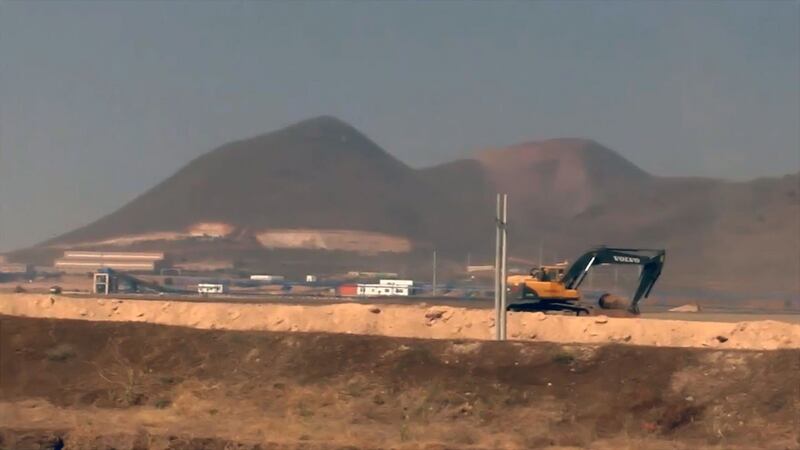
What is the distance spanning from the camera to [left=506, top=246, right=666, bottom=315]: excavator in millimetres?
43562

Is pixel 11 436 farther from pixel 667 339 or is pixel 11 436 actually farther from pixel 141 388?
pixel 667 339

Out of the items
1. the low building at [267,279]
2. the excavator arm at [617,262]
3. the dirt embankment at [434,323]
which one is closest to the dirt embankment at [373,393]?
the dirt embankment at [434,323]

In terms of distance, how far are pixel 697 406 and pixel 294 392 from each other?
8314 millimetres

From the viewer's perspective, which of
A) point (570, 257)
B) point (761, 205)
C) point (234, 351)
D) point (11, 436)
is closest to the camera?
point (11, 436)

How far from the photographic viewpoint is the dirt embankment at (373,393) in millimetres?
21297

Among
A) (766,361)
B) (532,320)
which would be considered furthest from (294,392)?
(532,320)

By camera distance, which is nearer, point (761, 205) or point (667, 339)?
point (667, 339)

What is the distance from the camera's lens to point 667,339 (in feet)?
122

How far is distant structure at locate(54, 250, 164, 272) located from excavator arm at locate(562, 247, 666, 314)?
9693cm

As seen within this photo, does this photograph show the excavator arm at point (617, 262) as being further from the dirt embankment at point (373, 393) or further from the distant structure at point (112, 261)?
the distant structure at point (112, 261)

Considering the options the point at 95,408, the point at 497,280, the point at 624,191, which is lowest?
the point at 95,408

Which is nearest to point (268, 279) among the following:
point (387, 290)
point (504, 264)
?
point (387, 290)

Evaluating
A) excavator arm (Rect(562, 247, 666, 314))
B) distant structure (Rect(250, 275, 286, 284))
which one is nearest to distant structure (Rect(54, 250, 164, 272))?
distant structure (Rect(250, 275, 286, 284))

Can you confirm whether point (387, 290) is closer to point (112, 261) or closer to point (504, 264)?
point (112, 261)
